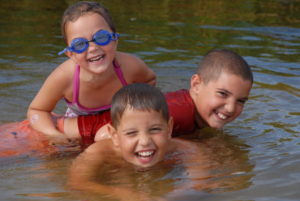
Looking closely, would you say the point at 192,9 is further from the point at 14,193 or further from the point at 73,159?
the point at 14,193

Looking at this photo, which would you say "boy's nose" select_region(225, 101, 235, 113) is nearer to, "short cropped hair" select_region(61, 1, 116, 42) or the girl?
the girl

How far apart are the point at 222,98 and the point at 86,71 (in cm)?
132

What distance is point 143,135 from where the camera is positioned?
416 centimetres

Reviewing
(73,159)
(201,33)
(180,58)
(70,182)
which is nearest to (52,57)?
(180,58)

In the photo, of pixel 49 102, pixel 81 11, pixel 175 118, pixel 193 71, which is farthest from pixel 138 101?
pixel 193 71

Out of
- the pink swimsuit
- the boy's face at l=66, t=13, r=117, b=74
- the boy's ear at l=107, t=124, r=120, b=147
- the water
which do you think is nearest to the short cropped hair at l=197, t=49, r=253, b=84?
the water

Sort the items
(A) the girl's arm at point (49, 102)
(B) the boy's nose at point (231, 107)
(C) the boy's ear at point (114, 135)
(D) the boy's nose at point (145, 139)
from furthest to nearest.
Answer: (A) the girl's arm at point (49, 102), (B) the boy's nose at point (231, 107), (C) the boy's ear at point (114, 135), (D) the boy's nose at point (145, 139)

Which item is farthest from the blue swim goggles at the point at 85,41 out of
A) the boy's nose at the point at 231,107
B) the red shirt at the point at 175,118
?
the boy's nose at the point at 231,107

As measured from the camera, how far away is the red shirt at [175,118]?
5.28 meters

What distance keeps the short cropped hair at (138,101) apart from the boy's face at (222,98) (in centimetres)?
96

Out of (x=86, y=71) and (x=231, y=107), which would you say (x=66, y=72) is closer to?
(x=86, y=71)

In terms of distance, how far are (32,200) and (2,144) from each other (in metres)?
1.52

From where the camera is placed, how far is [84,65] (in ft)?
17.4

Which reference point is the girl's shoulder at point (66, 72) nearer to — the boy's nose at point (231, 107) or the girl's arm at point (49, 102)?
the girl's arm at point (49, 102)
